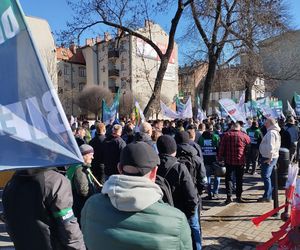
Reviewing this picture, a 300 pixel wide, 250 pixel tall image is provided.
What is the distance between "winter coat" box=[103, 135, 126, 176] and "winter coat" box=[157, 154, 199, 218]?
8.09 ft

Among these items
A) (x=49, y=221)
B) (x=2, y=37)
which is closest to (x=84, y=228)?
(x=49, y=221)

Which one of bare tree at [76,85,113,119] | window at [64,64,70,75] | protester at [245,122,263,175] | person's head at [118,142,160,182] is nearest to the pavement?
protester at [245,122,263,175]

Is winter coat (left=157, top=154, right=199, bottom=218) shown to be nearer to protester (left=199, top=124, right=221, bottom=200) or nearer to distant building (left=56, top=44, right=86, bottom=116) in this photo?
protester (left=199, top=124, right=221, bottom=200)

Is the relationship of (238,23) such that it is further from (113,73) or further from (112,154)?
(113,73)

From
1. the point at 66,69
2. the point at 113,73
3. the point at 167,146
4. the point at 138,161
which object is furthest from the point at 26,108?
the point at 66,69

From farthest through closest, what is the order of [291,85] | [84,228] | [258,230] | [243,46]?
[291,85] < [243,46] < [258,230] < [84,228]

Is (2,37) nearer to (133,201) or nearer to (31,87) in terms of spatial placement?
(31,87)

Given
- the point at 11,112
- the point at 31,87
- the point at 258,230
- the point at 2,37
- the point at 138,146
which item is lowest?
the point at 258,230

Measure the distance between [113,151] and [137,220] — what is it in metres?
4.57

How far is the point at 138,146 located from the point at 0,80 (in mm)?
962

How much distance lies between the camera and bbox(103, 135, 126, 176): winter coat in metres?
6.25

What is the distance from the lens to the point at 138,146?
2119mm

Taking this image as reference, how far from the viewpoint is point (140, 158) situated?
6.64ft

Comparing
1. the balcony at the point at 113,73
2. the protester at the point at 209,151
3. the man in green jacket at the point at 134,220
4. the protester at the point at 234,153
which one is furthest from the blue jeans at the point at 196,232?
the balcony at the point at 113,73
